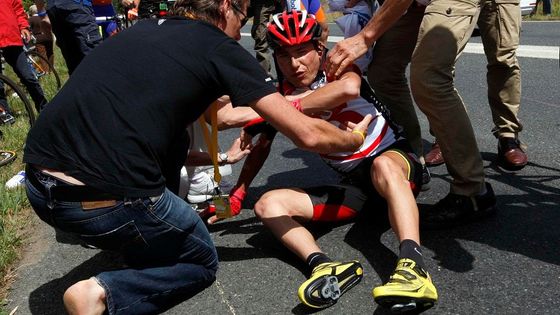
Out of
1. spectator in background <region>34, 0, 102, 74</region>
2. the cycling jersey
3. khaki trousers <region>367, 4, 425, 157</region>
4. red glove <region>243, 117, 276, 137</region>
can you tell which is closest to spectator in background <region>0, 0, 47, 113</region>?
spectator in background <region>34, 0, 102, 74</region>

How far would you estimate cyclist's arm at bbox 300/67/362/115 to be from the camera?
2777mm

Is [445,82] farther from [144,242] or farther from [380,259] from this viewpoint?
[144,242]

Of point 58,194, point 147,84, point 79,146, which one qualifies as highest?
point 147,84

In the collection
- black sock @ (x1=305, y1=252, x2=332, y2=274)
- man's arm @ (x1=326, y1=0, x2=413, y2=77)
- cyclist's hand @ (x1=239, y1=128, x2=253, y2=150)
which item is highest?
man's arm @ (x1=326, y1=0, x2=413, y2=77)

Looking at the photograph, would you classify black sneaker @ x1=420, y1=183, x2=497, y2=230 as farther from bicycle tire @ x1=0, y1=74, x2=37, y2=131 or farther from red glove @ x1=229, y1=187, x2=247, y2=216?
bicycle tire @ x1=0, y1=74, x2=37, y2=131

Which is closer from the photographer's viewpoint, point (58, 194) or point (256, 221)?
point (58, 194)

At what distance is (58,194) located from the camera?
226 centimetres

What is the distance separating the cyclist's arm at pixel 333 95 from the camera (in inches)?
109

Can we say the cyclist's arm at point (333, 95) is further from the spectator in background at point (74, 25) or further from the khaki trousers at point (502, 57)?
the spectator in background at point (74, 25)

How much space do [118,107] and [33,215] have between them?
6.94 ft

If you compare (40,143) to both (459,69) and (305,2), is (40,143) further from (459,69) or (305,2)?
(459,69)

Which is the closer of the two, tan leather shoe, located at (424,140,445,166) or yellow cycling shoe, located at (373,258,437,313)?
yellow cycling shoe, located at (373,258,437,313)

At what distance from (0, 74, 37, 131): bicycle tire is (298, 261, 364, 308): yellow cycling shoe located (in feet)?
13.5

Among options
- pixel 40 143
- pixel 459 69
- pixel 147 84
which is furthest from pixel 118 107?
pixel 459 69
